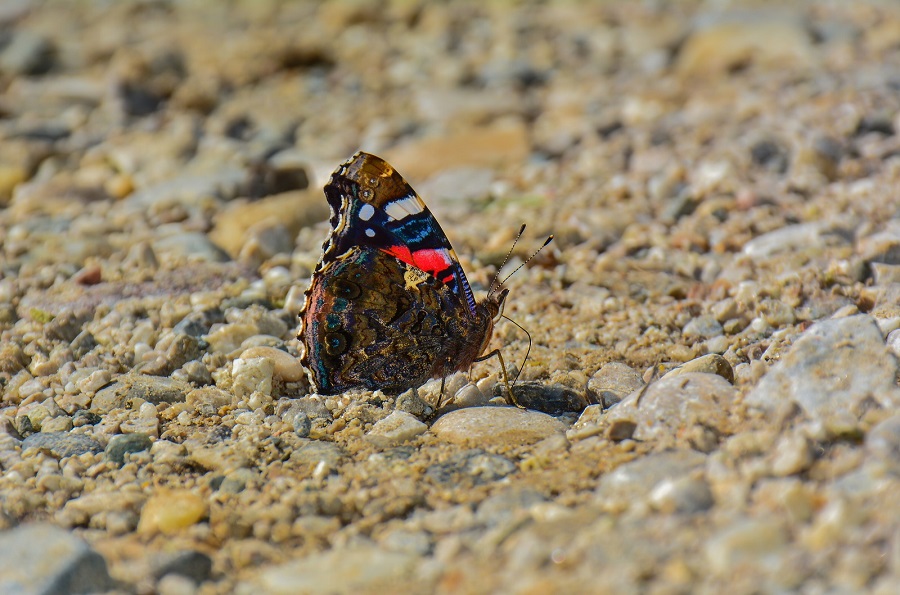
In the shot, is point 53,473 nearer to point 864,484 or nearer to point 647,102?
point 864,484

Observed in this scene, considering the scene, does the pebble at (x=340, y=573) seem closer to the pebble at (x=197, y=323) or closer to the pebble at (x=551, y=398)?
the pebble at (x=551, y=398)

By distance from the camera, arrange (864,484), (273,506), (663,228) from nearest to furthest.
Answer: (864,484), (273,506), (663,228)

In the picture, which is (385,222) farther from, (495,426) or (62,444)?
(62,444)

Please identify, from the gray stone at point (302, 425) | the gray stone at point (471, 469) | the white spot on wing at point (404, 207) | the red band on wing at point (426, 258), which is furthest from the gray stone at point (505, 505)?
the white spot on wing at point (404, 207)

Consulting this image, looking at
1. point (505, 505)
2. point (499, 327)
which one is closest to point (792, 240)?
point (499, 327)

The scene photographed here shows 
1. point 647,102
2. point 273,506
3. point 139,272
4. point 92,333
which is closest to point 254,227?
point 139,272

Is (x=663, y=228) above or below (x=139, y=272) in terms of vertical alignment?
below

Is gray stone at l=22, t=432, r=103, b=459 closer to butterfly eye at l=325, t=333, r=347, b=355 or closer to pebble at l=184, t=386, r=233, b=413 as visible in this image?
pebble at l=184, t=386, r=233, b=413
